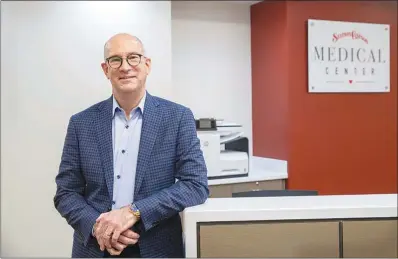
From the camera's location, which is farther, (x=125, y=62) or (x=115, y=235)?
(x=125, y=62)

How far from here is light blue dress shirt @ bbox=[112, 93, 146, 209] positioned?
A: 138cm

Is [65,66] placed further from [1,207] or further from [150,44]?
[1,207]

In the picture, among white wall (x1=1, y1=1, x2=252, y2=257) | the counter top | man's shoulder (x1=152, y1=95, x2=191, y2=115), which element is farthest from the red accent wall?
man's shoulder (x1=152, y1=95, x2=191, y2=115)

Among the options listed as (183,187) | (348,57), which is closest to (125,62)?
(183,187)

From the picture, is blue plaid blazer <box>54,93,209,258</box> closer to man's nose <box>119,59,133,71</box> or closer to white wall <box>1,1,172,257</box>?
man's nose <box>119,59,133,71</box>

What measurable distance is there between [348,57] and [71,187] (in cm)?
291

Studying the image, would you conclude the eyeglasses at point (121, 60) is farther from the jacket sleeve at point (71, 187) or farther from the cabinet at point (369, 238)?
the cabinet at point (369, 238)

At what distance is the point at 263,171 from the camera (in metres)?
3.67

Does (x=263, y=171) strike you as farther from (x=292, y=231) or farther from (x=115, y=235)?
(x=115, y=235)

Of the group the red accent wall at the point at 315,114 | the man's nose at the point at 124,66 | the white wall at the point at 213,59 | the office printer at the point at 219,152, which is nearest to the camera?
the man's nose at the point at 124,66

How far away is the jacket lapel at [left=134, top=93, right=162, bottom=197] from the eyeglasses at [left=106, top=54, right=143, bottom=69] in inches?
5.4

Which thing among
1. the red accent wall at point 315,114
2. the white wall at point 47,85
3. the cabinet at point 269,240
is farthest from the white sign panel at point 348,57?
the cabinet at point 269,240

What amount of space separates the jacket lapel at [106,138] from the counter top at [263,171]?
1.78 m

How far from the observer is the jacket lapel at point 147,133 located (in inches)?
53.4
